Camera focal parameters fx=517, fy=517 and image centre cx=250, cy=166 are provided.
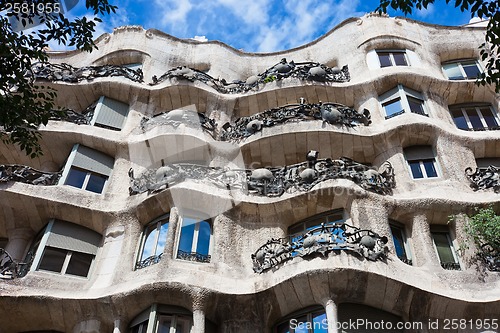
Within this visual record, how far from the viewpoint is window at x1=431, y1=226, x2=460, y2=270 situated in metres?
12.7

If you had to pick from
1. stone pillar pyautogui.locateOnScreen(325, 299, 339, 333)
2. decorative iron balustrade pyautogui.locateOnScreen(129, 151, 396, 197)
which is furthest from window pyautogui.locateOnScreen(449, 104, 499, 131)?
stone pillar pyautogui.locateOnScreen(325, 299, 339, 333)

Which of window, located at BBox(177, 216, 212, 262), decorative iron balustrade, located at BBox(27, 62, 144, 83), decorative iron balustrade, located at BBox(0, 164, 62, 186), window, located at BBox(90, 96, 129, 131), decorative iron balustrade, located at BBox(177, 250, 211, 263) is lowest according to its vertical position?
decorative iron balustrade, located at BBox(177, 250, 211, 263)

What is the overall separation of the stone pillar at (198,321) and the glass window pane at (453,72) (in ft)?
43.4

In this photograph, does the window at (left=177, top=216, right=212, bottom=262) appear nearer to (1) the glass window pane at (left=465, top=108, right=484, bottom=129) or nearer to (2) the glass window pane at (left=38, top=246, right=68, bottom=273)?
(2) the glass window pane at (left=38, top=246, right=68, bottom=273)

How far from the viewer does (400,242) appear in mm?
13484

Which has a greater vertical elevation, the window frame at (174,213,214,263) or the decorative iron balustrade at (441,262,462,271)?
the window frame at (174,213,214,263)

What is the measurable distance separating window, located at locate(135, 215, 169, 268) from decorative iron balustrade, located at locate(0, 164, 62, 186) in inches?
130

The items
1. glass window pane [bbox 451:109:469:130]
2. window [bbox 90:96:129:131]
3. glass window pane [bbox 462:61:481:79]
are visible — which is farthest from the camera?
glass window pane [bbox 462:61:481:79]

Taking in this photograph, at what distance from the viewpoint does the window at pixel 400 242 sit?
1296 centimetres

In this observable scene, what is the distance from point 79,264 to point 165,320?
343cm

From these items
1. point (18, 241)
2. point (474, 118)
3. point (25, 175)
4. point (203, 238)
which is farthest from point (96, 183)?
point (474, 118)

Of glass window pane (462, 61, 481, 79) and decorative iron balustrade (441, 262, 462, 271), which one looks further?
glass window pane (462, 61, 481, 79)

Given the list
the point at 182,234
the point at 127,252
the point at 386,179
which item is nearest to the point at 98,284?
the point at 127,252

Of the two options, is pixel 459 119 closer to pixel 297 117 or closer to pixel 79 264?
pixel 297 117
